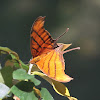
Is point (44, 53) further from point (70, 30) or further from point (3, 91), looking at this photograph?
point (70, 30)

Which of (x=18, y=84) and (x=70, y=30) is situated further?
(x=70, y=30)

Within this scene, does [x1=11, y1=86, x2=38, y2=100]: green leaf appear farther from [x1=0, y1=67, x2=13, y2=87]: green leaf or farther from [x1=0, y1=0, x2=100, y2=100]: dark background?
[x1=0, y1=0, x2=100, y2=100]: dark background

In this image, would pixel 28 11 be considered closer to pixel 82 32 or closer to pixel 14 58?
pixel 82 32

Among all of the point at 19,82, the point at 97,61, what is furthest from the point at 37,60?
the point at 97,61

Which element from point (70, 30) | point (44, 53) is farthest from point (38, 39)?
point (70, 30)

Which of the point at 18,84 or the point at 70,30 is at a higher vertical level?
the point at 18,84

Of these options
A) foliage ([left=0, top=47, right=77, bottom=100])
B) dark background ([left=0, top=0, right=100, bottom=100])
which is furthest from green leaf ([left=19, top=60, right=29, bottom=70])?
dark background ([left=0, top=0, right=100, bottom=100])
